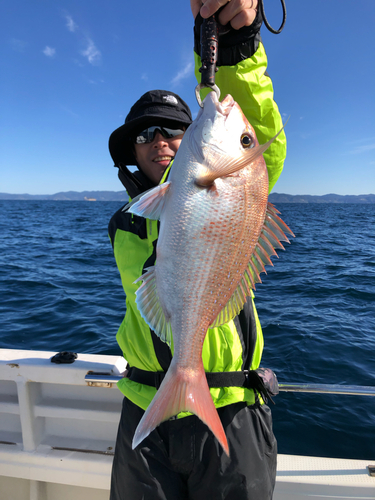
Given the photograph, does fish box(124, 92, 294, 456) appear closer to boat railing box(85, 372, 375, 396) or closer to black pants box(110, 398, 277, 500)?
black pants box(110, 398, 277, 500)

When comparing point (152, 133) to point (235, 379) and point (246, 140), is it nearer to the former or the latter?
point (246, 140)

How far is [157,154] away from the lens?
96.6 inches

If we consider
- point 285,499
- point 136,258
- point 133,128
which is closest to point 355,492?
point 285,499

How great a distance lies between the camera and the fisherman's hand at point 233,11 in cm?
161

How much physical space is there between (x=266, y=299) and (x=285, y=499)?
6.96 m

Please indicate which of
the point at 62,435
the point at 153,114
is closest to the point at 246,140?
the point at 153,114

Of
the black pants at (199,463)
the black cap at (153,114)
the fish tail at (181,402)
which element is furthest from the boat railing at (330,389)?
the black cap at (153,114)

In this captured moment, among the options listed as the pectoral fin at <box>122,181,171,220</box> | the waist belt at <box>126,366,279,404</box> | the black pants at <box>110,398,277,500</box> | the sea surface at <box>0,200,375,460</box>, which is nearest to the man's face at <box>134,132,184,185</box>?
the pectoral fin at <box>122,181,171,220</box>

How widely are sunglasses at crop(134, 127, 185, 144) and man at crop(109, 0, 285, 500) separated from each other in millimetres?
566

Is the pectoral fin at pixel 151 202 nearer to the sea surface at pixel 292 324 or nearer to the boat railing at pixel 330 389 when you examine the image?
the boat railing at pixel 330 389

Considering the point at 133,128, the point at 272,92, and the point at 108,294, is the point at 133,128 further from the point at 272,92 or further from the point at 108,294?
the point at 108,294

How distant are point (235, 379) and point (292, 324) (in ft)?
19.9

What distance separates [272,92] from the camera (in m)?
2.06

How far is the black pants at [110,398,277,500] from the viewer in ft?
5.98
